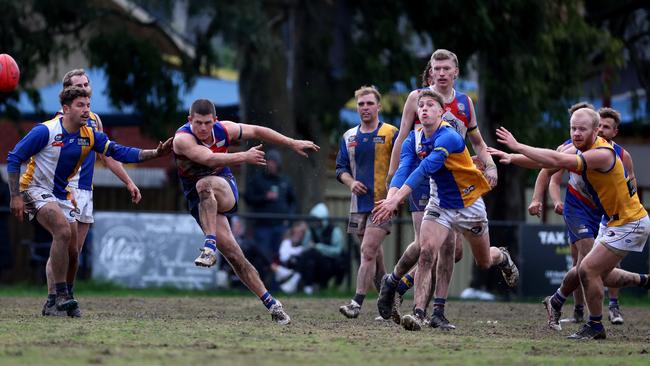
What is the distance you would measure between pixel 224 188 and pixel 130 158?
1070mm

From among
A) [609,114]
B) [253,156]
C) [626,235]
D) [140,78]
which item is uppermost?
[140,78]

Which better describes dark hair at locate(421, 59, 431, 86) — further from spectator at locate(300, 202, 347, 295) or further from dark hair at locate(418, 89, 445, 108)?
spectator at locate(300, 202, 347, 295)

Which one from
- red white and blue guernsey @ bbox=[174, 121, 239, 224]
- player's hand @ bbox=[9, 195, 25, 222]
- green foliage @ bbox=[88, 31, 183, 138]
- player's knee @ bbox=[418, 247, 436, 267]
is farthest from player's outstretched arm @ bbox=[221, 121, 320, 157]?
green foliage @ bbox=[88, 31, 183, 138]

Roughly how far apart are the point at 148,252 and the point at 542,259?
593cm

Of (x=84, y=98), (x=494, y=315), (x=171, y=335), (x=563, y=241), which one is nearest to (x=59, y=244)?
(x=84, y=98)

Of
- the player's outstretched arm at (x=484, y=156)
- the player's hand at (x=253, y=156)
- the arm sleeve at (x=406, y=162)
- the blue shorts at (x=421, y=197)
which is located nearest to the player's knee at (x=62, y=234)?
the player's hand at (x=253, y=156)

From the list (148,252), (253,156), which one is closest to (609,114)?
(253,156)

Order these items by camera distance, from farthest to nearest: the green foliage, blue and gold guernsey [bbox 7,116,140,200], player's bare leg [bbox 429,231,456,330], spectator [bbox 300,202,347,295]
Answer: the green foliage, spectator [bbox 300,202,347,295], blue and gold guernsey [bbox 7,116,140,200], player's bare leg [bbox 429,231,456,330]

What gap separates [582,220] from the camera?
12.5m

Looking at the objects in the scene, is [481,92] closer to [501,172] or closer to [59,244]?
[501,172]

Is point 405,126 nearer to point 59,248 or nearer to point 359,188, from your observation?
point 359,188

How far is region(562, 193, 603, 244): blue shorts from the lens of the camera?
41.0ft

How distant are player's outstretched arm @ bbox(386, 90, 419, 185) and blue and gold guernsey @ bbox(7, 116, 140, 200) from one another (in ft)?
8.54

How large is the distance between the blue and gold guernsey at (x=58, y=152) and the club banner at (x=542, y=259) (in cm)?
876
